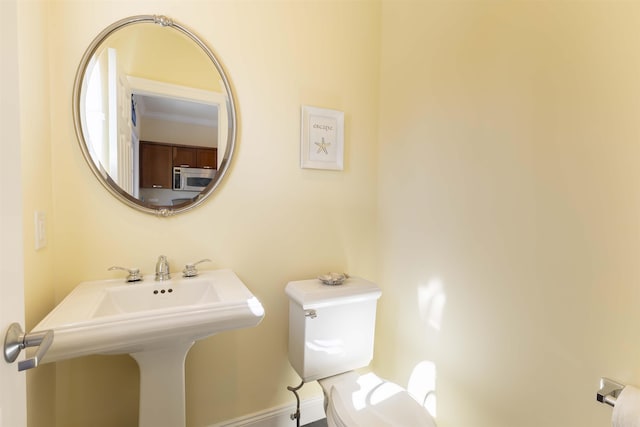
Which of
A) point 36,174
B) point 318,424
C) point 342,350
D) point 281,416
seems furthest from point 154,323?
point 318,424

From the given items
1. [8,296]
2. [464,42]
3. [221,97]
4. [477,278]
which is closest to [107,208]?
[221,97]

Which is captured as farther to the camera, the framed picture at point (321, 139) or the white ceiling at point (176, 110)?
the framed picture at point (321, 139)

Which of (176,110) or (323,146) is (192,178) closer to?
(176,110)

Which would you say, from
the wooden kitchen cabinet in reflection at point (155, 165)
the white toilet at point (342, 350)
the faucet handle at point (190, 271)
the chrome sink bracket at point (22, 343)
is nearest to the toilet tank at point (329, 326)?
the white toilet at point (342, 350)

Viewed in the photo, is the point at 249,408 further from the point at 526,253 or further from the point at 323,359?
the point at 526,253

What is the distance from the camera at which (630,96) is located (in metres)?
0.83

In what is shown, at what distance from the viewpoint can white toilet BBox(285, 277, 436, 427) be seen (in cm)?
113

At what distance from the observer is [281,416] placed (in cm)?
156

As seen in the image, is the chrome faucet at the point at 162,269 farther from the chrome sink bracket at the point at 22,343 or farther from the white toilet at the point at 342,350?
the chrome sink bracket at the point at 22,343

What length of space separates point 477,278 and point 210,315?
106cm

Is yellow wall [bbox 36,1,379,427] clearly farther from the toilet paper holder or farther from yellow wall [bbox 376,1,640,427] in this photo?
the toilet paper holder

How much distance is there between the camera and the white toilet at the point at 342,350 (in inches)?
44.6

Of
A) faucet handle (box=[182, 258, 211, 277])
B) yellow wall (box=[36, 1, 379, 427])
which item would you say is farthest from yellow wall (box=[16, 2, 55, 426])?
faucet handle (box=[182, 258, 211, 277])

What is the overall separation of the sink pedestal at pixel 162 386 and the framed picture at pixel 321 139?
3.39 feet
